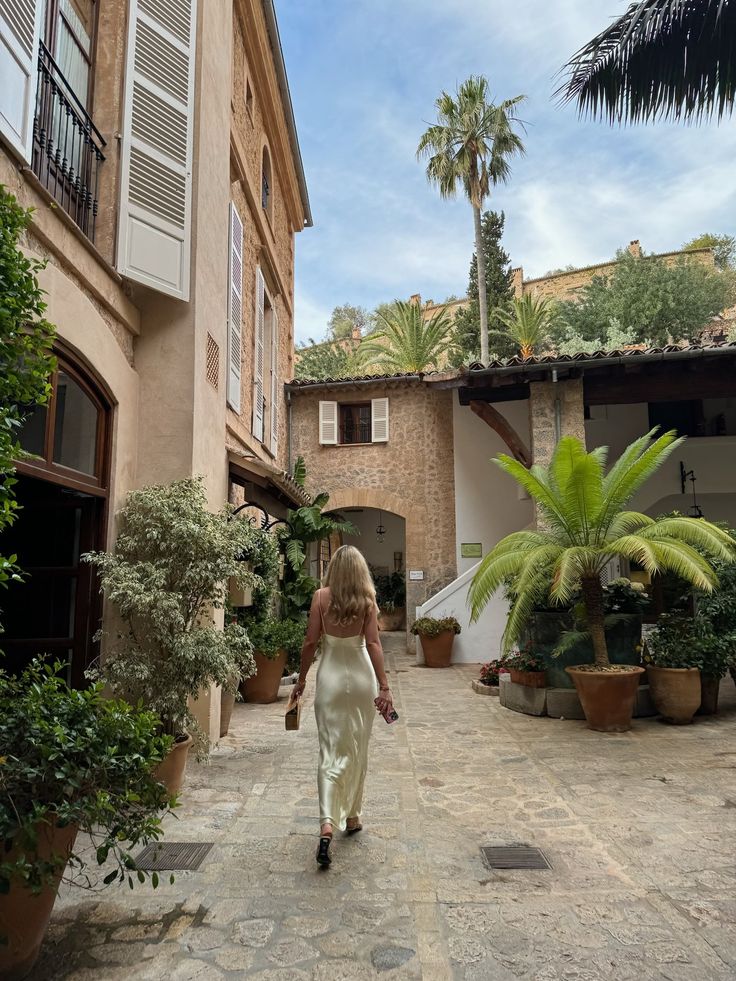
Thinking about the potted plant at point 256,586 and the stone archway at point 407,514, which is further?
the stone archway at point 407,514

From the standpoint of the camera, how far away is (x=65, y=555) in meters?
5.07

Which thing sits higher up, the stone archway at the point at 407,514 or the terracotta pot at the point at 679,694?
the stone archway at the point at 407,514

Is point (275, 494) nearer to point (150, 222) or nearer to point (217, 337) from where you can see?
point (217, 337)

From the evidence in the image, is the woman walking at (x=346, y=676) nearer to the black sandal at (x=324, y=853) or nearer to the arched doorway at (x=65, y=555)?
the black sandal at (x=324, y=853)

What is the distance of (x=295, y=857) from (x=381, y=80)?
15906 millimetres

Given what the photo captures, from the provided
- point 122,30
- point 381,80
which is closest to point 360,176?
point 381,80

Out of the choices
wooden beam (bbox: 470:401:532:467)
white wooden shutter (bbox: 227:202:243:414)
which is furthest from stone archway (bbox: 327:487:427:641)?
white wooden shutter (bbox: 227:202:243:414)

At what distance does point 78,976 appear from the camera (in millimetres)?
2428

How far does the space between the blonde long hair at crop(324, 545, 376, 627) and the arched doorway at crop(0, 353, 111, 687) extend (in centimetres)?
210

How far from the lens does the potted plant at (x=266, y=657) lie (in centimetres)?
830

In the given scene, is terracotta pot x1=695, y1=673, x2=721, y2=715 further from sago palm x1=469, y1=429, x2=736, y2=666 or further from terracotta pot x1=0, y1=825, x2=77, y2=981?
Answer: terracotta pot x1=0, y1=825, x2=77, y2=981

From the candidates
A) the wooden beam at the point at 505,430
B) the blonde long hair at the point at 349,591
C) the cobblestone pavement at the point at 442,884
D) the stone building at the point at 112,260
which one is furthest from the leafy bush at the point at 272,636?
the wooden beam at the point at 505,430

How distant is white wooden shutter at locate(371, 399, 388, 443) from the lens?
14797 mm

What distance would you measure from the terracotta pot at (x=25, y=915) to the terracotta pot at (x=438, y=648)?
9.93 metres
